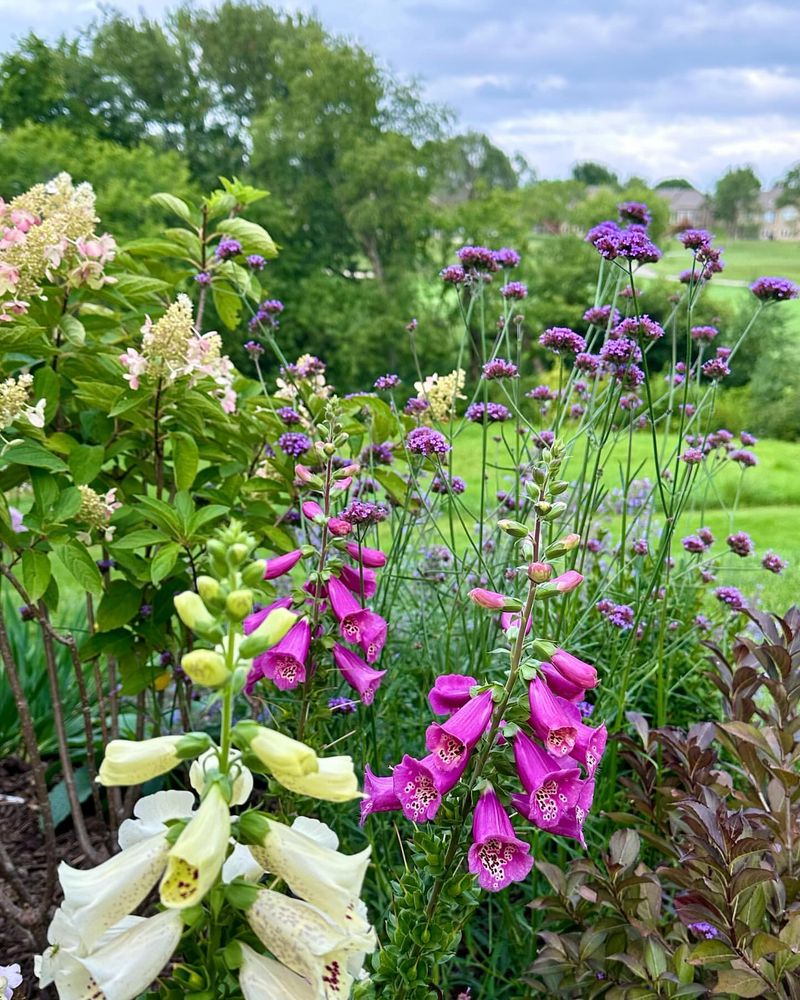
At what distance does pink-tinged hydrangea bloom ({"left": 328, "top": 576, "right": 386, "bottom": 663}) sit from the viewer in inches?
70.1

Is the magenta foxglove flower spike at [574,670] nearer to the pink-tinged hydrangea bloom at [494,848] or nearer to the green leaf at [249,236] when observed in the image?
Answer: the pink-tinged hydrangea bloom at [494,848]

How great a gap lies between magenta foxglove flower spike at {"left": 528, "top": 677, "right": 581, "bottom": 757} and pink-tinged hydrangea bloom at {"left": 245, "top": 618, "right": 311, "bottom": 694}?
56 cm

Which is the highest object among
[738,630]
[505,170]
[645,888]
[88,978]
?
[505,170]

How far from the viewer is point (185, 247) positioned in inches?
113

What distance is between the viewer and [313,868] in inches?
39.9

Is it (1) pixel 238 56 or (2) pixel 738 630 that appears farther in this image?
(1) pixel 238 56

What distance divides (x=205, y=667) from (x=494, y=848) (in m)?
0.77

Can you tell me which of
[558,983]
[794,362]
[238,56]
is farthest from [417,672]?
[238,56]

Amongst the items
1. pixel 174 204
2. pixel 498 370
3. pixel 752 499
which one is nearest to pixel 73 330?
pixel 174 204

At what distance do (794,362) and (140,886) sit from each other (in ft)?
73.2

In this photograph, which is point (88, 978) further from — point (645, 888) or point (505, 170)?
point (505, 170)

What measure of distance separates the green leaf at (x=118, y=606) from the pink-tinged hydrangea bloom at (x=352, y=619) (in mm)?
950

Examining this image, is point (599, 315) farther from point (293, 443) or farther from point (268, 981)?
point (268, 981)

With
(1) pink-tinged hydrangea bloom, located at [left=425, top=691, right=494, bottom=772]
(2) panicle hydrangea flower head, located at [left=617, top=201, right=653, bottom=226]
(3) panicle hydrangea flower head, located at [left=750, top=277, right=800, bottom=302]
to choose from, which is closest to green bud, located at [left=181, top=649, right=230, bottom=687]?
(1) pink-tinged hydrangea bloom, located at [left=425, top=691, right=494, bottom=772]
